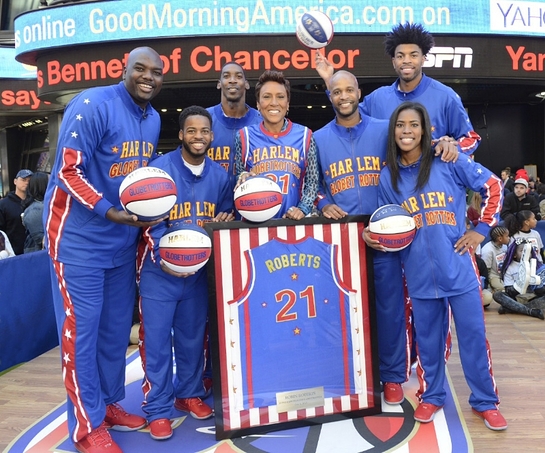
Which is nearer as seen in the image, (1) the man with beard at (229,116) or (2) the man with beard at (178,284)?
(2) the man with beard at (178,284)

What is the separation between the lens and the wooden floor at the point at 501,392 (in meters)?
2.93

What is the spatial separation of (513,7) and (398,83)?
770 centimetres

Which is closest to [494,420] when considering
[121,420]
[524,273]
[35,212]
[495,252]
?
[121,420]

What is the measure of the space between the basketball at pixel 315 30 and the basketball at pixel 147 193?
168cm

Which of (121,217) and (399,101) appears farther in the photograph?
(399,101)

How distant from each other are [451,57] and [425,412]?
8.06 m

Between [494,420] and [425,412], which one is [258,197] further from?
[494,420]

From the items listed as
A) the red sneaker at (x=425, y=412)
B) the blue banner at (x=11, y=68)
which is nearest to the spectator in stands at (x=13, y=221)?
the red sneaker at (x=425, y=412)

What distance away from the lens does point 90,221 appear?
279cm

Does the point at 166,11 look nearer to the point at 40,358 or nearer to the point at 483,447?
the point at 40,358

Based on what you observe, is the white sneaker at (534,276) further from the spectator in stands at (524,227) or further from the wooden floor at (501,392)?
the wooden floor at (501,392)

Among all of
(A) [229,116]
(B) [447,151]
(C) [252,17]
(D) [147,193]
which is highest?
(C) [252,17]

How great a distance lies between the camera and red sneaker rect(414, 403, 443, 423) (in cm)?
308

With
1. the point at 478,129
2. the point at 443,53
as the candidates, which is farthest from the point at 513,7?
the point at 478,129
